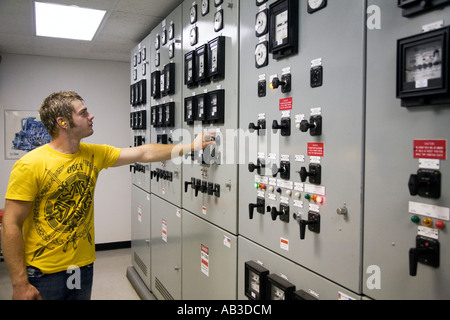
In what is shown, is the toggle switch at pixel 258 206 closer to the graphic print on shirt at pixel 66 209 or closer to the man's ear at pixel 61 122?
the graphic print on shirt at pixel 66 209

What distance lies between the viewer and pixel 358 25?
4.01 ft

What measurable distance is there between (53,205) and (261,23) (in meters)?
1.45

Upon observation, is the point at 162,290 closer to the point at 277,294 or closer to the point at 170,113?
the point at 170,113

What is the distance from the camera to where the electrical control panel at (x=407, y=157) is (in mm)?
983

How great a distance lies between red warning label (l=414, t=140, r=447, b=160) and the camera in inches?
38.6

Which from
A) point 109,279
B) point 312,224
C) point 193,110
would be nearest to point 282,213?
point 312,224

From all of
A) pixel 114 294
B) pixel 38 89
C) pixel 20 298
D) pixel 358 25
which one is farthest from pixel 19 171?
pixel 38 89

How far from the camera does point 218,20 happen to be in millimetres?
2154

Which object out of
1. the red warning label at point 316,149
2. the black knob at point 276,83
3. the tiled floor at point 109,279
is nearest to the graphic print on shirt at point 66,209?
the black knob at point 276,83

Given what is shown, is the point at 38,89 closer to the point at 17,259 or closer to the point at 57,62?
the point at 57,62

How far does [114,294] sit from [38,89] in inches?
118

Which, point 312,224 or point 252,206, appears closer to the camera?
point 312,224

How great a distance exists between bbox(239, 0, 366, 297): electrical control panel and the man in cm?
94
